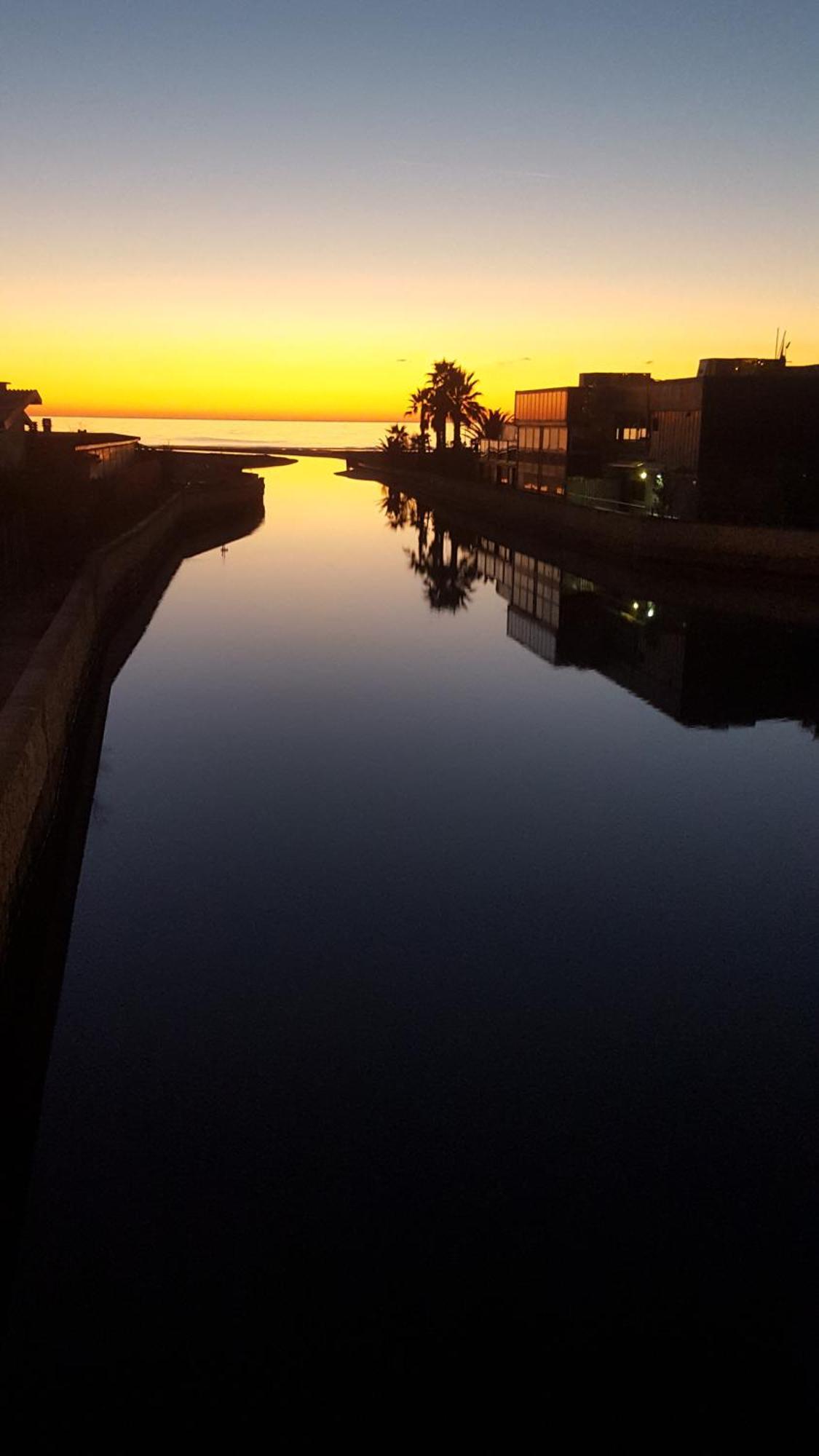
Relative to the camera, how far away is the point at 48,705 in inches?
606

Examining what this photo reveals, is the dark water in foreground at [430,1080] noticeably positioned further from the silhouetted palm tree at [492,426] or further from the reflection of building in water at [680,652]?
the silhouetted palm tree at [492,426]

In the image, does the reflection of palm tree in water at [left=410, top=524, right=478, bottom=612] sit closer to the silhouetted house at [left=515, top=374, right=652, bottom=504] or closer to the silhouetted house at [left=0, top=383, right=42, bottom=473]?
the silhouetted house at [left=515, top=374, right=652, bottom=504]

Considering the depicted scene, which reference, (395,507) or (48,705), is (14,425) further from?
(395,507)

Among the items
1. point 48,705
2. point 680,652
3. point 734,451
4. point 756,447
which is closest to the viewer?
point 48,705

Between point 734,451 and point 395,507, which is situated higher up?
point 734,451

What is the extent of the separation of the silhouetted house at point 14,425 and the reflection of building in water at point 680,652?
21.1 m

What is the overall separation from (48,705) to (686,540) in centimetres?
3466

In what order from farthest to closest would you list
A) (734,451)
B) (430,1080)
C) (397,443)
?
(397,443), (734,451), (430,1080)

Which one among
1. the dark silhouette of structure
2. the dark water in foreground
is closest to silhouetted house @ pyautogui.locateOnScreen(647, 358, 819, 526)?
the dark silhouette of structure

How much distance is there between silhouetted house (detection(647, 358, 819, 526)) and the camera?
44.1m

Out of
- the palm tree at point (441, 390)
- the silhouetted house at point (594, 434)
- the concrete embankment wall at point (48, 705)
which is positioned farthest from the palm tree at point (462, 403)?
the concrete embankment wall at point (48, 705)

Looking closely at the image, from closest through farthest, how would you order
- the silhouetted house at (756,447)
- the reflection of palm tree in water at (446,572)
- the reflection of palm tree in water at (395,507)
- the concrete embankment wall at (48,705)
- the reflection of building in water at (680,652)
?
the concrete embankment wall at (48,705), the reflection of building in water at (680,652), the reflection of palm tree in water at (446,572), the silhouetted house at (756,447), the reflection of palm tree in water at (395,507)

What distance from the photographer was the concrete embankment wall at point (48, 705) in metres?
11.6

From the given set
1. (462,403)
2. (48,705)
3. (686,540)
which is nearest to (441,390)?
(462,403)
